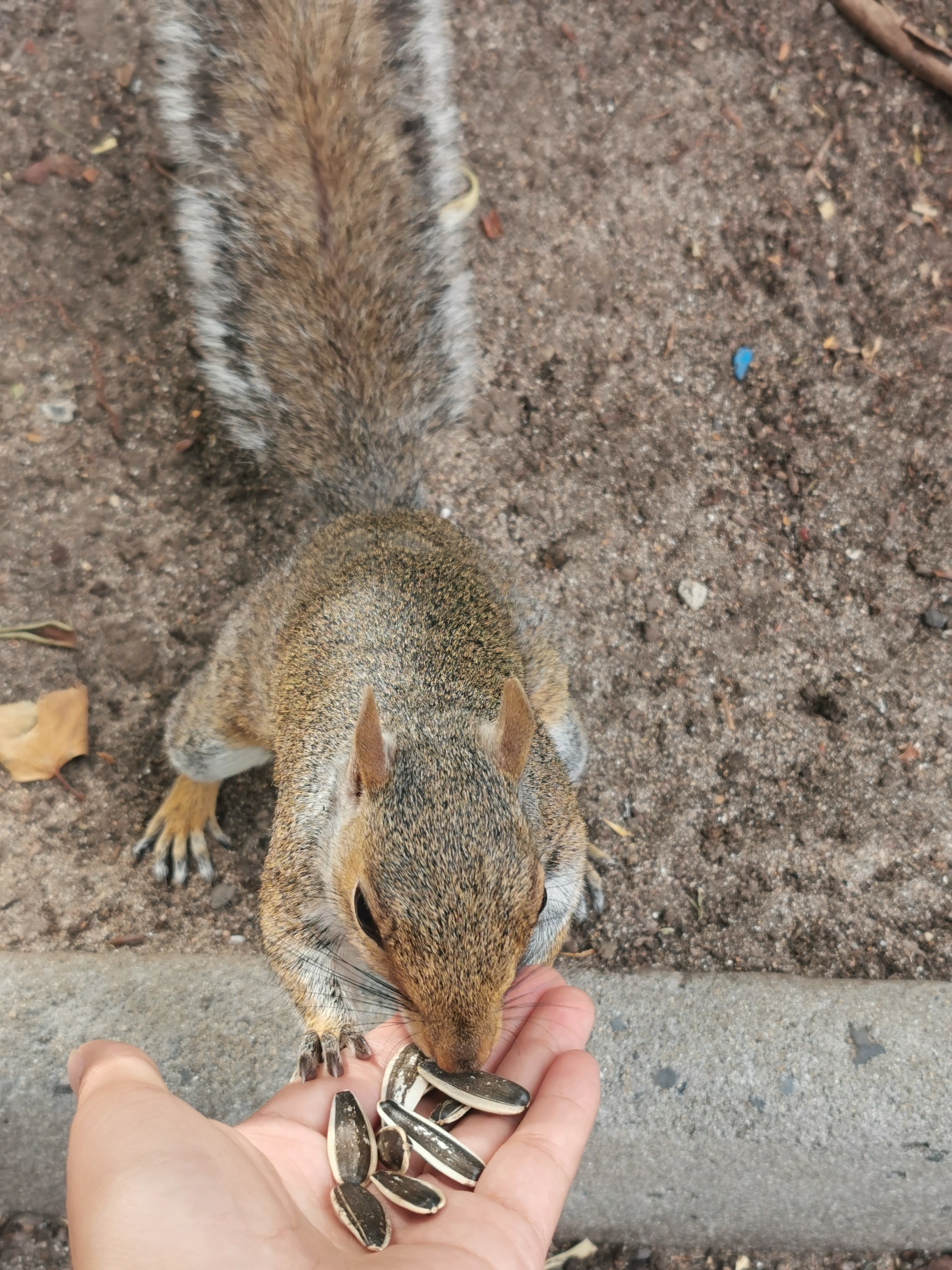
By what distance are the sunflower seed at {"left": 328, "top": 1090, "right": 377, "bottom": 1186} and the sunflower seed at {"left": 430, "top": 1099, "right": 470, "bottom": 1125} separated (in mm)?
120

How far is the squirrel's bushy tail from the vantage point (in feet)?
6.39

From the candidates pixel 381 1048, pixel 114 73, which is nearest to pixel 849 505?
pixel 381 1048

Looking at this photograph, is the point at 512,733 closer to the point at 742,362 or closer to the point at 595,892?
the point at 595,892

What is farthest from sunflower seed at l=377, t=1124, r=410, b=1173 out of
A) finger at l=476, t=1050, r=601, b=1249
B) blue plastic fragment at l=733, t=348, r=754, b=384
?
blue plastic fragment at l=733, t=348, r=754, b=384

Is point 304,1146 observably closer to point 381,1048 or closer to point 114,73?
point 381,1048

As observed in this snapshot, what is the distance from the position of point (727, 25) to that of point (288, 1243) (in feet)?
10.8

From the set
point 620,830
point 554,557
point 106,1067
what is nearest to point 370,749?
point 106,1067

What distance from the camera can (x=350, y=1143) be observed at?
1560mm

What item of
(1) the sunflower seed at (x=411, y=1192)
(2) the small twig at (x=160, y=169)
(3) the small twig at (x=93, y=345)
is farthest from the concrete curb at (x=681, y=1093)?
(2) the small twig at (x=160, y=169)

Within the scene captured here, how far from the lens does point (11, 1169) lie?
196cm

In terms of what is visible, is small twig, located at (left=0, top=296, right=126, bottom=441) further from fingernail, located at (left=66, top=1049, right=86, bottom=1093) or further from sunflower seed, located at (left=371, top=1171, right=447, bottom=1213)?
sunflower seed, located at (left=371, top=1171, right=447, bottom=1213)

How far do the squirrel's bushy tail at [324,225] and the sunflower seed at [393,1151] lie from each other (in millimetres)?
1266

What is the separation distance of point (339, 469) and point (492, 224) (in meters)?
1.08

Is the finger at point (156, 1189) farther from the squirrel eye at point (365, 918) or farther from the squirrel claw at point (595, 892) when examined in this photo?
the squirrel claw at point (595, 892)
